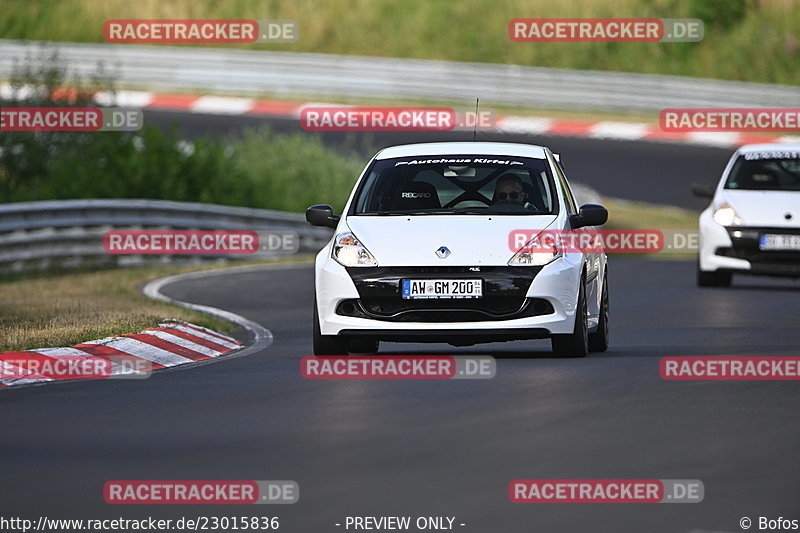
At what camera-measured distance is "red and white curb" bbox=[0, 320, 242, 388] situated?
513 inches

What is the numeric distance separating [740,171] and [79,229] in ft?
31.3

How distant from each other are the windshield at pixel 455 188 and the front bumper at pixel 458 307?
32.9 inches

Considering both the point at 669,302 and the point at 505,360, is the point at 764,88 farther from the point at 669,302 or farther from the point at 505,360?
the point at 505,360

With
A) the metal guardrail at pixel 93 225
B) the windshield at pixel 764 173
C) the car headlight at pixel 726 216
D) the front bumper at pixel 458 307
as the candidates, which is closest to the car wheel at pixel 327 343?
the front bumper at pixel 458 307

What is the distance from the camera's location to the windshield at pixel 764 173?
22156 mm

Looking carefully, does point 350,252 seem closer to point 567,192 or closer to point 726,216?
point 567,192

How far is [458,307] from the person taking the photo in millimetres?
12875

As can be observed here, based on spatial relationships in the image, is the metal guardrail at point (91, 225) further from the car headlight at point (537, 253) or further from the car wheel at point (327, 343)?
the car headlight at point (537, 253)

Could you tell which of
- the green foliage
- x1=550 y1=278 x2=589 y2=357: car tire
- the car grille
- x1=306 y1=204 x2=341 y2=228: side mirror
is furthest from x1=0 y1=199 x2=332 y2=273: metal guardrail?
x1=550 y1=278 x2=589 y2=357: car tire

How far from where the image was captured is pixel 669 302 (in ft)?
66.0

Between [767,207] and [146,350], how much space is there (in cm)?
961

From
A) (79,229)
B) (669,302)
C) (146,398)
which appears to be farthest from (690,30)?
(146,398)

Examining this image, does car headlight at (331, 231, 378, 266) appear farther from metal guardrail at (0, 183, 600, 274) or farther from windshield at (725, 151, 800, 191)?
metal guardrail at (0, 183, 600, 274)

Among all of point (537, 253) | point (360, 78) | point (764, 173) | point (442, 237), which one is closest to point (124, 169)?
point (764, 173)
